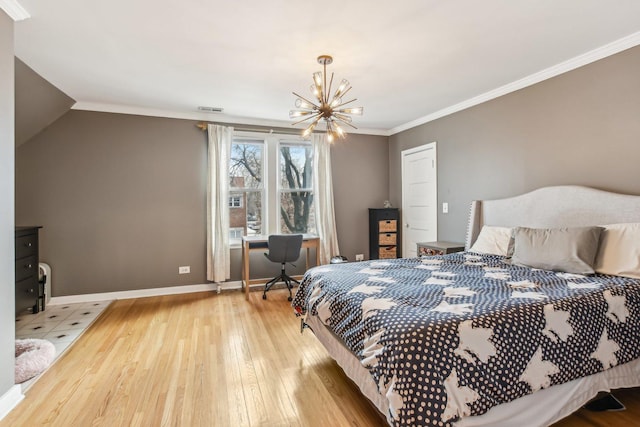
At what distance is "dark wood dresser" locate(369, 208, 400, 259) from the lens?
5199 mm

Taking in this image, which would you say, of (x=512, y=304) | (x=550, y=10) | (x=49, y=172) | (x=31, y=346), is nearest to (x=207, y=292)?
(x=31, y=346)

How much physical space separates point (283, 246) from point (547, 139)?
3.05 meters

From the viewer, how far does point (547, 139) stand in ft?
10.1

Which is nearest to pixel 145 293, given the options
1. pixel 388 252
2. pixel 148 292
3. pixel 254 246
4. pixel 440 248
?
pixel 148 292

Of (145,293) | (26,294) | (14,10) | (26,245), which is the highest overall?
(14,10)

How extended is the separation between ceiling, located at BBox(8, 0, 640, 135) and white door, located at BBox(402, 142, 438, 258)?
1099 mm

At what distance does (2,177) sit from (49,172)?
2.45 meters

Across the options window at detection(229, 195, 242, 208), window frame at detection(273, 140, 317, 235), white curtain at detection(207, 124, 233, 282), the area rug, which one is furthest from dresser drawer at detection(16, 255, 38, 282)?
window frame at detection(273, 140, 317, 235)

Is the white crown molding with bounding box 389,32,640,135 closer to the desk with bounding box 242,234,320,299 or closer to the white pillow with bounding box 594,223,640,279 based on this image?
the white pillow with bounding box 594,223,640,279

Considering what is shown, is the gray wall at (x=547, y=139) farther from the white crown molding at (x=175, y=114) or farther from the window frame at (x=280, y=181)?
the white crown molding at (x=175, y=114)

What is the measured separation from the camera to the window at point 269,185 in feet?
15.7

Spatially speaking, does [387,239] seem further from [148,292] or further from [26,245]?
[26,245]

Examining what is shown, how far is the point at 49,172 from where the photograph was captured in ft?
12.7

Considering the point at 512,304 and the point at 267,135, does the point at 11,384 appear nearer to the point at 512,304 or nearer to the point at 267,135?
the point at 512,304
